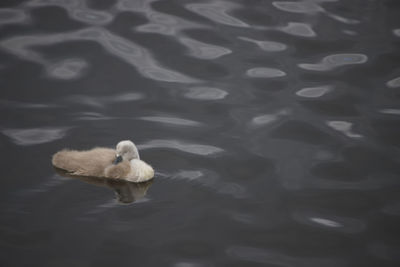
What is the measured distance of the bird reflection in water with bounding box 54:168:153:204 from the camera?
19.6 feet

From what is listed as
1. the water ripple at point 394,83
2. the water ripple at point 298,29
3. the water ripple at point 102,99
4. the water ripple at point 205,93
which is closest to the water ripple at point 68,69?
the water ripple at point 102,99

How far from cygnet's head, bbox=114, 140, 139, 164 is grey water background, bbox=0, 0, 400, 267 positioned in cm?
28

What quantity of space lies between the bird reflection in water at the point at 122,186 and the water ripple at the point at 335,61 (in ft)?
10.8

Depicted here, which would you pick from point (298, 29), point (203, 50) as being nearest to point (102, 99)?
point (203, 50)

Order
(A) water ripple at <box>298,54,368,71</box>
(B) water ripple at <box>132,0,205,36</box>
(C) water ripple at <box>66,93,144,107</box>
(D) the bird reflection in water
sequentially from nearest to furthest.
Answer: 1. (D) the bird reflection in water
2. (C) water ripple at <box>66,93,144,107</box>
3. (A) water ripple at <box>298,54,368,71</box>
4. (B) water ripple at <box>132,0,205,36</box>

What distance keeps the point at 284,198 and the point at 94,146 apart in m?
2.09

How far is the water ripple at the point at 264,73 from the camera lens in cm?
809

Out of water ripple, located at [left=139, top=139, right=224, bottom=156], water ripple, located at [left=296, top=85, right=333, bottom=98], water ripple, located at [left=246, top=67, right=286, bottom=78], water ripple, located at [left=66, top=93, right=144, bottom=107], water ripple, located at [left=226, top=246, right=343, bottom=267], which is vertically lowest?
water ripple, located at [left=226, top=246, right=343, bottom=267]

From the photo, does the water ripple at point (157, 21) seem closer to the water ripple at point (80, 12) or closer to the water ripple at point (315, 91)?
the water ripple at point (80, 12)

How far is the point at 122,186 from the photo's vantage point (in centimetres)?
613

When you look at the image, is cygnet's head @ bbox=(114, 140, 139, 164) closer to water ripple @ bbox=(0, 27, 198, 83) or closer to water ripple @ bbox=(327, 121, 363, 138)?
water ripple @ bbox=(0, 27, 198, 83)

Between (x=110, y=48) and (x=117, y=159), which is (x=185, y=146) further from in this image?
(x=110, y=48)

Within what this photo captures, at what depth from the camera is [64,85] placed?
770 centimetres

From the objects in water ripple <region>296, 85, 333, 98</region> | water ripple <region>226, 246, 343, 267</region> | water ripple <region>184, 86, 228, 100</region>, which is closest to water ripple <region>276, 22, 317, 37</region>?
water ripple <region>296, 85, 333, 98</region>
